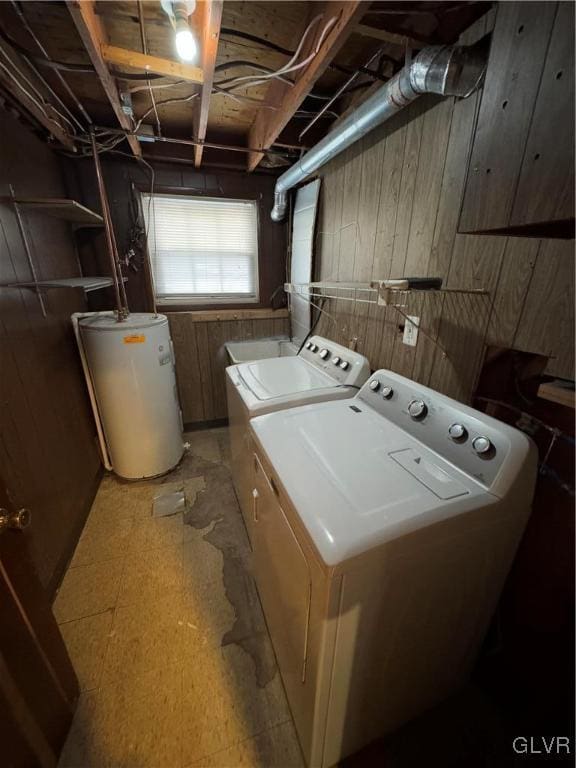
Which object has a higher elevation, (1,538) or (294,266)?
(294,266)

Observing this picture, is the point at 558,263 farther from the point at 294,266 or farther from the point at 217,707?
the point at 294,266

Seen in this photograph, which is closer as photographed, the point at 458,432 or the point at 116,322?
the point at 458,432

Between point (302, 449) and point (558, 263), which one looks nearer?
point (558, 263)

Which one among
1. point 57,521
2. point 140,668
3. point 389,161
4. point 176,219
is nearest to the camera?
point 140,668

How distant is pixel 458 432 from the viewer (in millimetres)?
1004

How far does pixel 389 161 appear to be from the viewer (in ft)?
4.98

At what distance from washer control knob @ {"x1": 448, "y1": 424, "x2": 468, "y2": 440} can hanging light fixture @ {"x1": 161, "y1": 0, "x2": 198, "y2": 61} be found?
160 centimetres

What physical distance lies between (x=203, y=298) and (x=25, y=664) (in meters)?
2.67

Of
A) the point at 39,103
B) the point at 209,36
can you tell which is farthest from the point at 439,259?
the point at 39,103

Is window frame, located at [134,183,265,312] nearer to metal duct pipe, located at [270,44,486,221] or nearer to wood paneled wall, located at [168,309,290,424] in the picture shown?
wood paneled wall, located at [168,309,290,424]

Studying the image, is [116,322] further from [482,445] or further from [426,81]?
[482,445]

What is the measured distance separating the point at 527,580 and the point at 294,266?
262 cm

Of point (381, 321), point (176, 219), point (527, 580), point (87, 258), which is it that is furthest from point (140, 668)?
point (176, 219)

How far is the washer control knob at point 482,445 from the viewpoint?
914 millimetres
